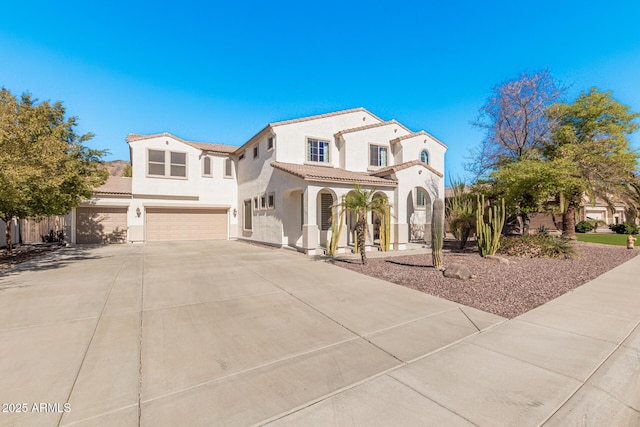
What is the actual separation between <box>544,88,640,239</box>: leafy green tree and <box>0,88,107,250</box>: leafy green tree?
797 inches

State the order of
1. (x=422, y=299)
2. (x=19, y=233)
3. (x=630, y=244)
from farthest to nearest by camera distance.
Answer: (x=19, y=233) < (x=630, y=244) < (x=422, y=299)

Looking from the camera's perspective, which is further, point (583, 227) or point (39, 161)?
point (583, 227)

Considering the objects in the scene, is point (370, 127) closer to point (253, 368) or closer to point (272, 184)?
point (272, 184)

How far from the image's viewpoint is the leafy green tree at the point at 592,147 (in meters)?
13.8

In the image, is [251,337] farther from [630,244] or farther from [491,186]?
[630,244]

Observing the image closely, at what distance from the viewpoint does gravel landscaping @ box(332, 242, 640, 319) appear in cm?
647

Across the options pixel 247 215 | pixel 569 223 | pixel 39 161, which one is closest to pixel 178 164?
pixel 247 215

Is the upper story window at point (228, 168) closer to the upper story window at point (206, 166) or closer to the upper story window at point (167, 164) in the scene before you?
the upper story window at point (206, 166)

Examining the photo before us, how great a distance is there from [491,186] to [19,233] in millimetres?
30807

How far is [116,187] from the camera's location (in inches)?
806

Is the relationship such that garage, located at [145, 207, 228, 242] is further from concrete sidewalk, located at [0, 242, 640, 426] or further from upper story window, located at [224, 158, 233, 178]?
concrete sidewalk, located at [0, 242, 640, 426]

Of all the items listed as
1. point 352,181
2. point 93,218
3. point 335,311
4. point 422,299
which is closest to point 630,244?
point 352,181

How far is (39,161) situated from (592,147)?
2412 centimetres

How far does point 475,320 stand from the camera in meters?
5.27
